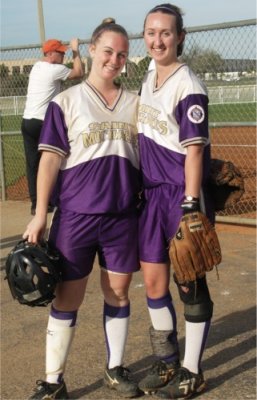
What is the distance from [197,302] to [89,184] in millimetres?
894

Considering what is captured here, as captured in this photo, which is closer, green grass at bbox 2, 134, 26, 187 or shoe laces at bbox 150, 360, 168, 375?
shoe laces at bbox 150, 360, 168, 375

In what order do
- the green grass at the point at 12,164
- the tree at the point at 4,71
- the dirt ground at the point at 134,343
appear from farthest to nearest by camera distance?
the green grass at the point at 12,164, the tree at the point at 4,71, the dirt ground at the point at 134,343

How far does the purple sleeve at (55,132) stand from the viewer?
131 inches

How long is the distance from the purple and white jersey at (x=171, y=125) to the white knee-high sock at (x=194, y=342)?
0.83 meters

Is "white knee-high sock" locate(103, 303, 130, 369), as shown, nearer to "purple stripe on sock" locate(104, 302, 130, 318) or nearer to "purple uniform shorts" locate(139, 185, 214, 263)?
"purple stripe on sock" locate(104, 302, 130, 318)

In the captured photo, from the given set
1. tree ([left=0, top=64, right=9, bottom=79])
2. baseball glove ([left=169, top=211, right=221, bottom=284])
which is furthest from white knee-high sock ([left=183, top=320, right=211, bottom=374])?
tree ([left=0, top=64, right=9, bottom=79])

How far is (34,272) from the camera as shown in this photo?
328 cm

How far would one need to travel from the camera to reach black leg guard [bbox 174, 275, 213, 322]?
11.4 feet

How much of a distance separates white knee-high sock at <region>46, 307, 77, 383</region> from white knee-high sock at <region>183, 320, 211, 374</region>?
2.18 ft

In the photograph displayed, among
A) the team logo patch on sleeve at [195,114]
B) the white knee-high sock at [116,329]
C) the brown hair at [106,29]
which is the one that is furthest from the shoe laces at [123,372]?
the brown hair at [106,29]

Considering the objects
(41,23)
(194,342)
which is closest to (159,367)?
(194,342)

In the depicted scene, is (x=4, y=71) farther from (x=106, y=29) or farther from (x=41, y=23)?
(x=106, y=29)

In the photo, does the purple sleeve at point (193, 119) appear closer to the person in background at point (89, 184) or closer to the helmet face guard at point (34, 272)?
the person in background at point (89, 184)

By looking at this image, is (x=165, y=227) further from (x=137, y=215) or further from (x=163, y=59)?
(x=163, y=59)
